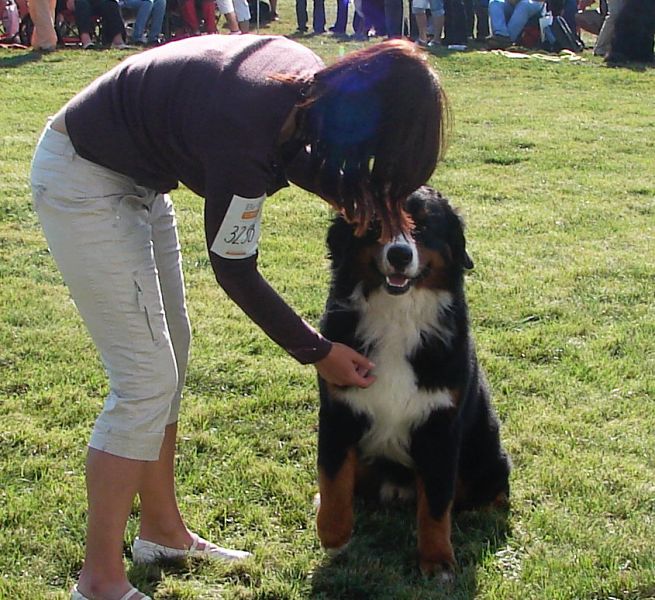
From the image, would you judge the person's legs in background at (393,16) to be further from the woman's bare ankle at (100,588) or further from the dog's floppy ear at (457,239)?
the woman's bare ankle at (100,588)

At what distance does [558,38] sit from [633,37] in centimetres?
170

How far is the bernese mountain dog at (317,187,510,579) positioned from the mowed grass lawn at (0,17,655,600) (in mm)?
194

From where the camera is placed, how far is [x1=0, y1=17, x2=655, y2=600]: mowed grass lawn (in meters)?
3.23

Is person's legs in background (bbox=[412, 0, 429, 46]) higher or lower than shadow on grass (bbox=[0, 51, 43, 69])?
higher

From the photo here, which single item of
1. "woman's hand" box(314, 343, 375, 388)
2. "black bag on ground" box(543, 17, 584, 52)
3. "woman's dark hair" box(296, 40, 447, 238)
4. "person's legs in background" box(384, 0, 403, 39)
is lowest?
"black bag on ground" box(543, 17, 584, 52)

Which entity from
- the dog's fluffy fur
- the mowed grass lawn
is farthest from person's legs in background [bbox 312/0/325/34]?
→ the mowed grass lawn

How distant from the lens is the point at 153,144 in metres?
2.62

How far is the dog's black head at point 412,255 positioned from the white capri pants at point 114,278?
0.72 meters

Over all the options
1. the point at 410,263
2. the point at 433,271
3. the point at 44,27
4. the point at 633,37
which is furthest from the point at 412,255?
the point at 633,37

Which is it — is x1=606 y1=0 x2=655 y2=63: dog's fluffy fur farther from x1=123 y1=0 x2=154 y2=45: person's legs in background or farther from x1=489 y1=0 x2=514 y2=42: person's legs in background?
x1=123 y1=0 x2=154 y2=45: person's legs in background

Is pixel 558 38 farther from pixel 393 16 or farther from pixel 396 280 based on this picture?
pixel 396 280

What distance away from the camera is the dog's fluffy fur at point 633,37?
52.7 ft

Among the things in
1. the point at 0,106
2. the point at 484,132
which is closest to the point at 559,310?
the point at 484,132

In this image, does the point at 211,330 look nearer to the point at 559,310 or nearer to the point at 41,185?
the point at 559,310
